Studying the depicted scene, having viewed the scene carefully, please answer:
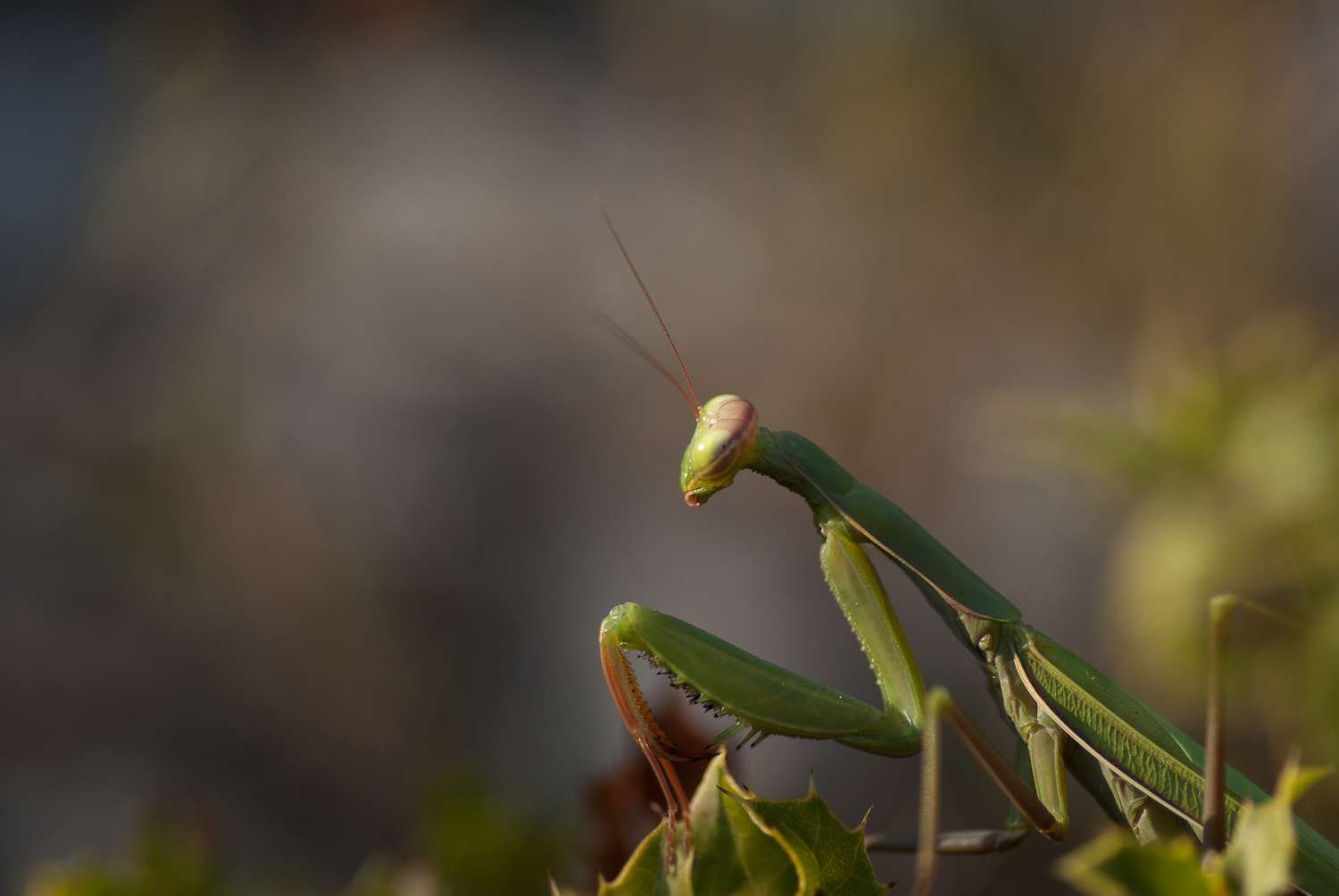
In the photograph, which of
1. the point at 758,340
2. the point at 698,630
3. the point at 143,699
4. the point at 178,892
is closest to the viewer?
the point at 178,892

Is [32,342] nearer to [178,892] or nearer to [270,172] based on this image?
[270,172]

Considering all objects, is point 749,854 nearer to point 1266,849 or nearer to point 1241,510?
point 1266,849

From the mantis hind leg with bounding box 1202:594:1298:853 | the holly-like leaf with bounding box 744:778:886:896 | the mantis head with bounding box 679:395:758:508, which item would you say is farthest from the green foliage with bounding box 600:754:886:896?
the mantis head with bounding box 679:395:758:508

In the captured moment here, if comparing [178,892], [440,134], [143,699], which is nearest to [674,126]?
[440,134]

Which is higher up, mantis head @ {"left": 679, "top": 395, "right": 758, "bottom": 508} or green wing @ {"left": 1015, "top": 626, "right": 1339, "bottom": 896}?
mantis head @ {"left": 679, "top": 395, "right": 758, "bottom": 508}

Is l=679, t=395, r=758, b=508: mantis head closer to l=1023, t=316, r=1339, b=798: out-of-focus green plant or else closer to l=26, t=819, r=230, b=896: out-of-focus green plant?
l=26, t=819, r=230, b=896: out-of-focus green plant
